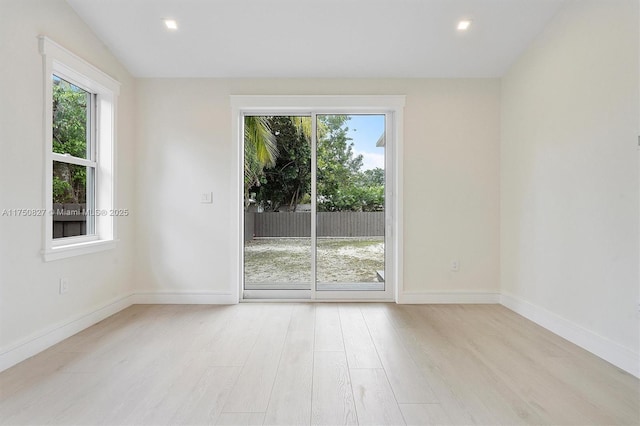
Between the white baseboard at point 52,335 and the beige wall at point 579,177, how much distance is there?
4.01 m

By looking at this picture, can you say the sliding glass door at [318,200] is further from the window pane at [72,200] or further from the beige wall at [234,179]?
the window pane at [72,200]

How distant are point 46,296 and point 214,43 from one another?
255 cm

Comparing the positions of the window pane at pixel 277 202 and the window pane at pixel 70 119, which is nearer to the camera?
the window pane at pixel 70 119

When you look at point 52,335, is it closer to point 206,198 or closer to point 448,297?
point 206,198

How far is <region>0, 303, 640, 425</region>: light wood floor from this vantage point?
167 cm

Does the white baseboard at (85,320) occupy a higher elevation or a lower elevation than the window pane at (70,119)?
lower

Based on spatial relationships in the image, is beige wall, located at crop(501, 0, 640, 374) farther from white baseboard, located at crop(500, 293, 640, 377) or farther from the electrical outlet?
the electrical outlet

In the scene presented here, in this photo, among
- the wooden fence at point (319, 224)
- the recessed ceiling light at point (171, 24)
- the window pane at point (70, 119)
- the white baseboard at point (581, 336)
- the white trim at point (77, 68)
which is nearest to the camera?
the white baseboard at point (581, 336)

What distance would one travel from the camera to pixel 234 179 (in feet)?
11.9

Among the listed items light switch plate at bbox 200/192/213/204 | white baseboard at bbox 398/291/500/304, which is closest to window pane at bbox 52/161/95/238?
light switch plate at bbox 200/192/213/204

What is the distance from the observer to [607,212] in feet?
7.67

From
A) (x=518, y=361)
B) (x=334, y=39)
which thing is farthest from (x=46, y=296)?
(x=518, y=361)

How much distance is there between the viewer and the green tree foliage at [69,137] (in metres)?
2.73

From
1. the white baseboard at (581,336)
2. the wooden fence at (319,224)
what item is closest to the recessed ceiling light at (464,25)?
the wooden fence at (319,224)
